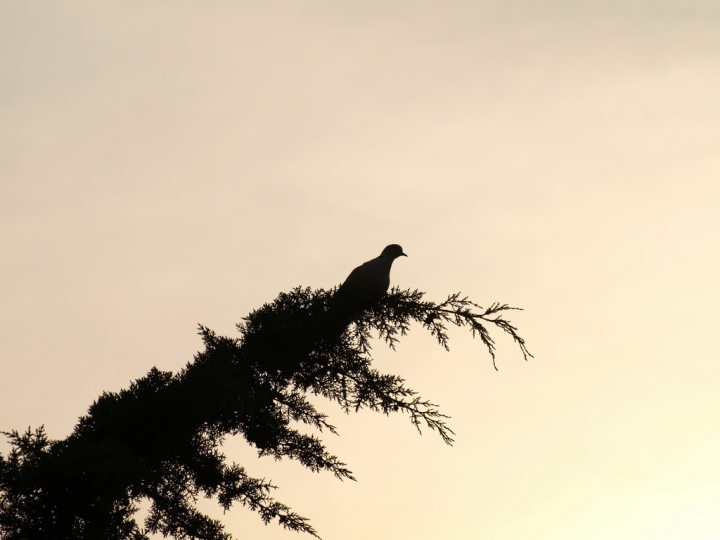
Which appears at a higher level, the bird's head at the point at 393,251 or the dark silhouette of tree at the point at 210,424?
the bird's head at the point at 393,251

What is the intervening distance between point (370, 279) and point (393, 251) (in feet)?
6.06

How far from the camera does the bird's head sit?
964 centimetres

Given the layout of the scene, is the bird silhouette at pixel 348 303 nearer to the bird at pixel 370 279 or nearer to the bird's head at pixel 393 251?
the bird at pixel 370 279

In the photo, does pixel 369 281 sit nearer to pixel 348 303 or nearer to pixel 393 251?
pixel 348 303

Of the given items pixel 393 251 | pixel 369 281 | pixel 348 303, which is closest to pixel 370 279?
pixel 369 281

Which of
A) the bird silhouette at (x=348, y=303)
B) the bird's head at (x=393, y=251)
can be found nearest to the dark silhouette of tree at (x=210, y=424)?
the bird silhouette at (x=348, y=303)

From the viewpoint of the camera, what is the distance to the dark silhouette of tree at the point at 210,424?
17.3ft

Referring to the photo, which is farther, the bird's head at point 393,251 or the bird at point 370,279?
the bird's head at point 393,251

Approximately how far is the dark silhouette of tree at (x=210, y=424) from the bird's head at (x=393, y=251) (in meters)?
2.77

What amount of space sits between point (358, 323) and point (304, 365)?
2.28 feet

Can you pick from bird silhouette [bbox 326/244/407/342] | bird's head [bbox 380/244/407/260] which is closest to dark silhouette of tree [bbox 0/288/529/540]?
bird silhouette [bbox 326/244/407/342]

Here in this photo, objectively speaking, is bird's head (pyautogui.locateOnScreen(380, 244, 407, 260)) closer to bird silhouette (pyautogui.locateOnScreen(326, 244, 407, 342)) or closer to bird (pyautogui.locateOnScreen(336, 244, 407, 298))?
bird (pyautogui.locateOnScreen(336, 244, 407, 298))

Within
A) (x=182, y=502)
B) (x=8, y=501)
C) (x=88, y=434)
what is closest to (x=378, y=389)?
(x=182, y=502)

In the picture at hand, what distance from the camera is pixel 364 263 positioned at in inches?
343
